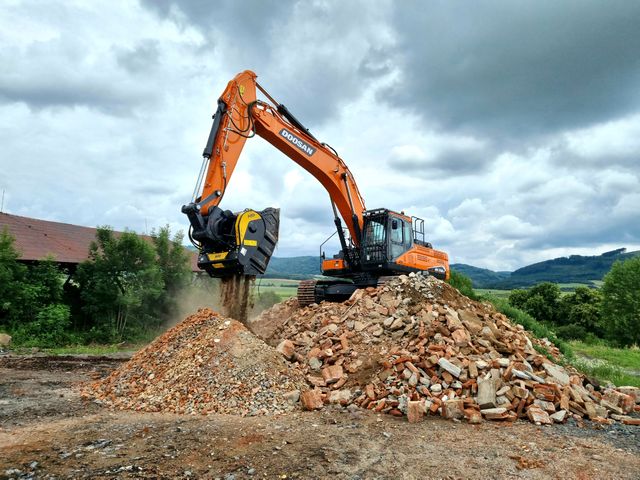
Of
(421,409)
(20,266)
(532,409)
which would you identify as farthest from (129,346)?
(532,409)

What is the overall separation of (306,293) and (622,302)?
3087 centimetres

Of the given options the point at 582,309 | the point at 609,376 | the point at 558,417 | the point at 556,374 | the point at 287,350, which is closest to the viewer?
the point at 558,417

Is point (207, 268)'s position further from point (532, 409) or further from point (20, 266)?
point (20, 266)

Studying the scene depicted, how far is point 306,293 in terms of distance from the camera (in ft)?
44.3

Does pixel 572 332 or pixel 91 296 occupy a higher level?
pixel 91 296

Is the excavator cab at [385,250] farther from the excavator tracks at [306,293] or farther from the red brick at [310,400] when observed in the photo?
the red brick at [310,400]

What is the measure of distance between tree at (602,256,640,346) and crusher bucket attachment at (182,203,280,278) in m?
33.3

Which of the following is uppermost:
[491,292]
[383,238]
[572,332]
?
[383,238]

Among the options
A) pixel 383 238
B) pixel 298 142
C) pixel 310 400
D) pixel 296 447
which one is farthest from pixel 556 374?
pixel 298 142

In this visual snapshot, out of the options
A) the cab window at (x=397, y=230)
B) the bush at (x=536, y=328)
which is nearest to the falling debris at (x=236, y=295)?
the cab window at (x=397, y=230)

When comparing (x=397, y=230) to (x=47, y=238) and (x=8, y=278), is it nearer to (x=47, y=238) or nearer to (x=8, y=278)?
(x=8, y=278)

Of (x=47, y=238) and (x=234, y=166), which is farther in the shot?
(x=47, y=238)

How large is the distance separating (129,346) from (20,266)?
4600mm

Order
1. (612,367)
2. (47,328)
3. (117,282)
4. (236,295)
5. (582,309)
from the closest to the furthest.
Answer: (236,295), (612,367), (47,328), (117,282), (582,309)
